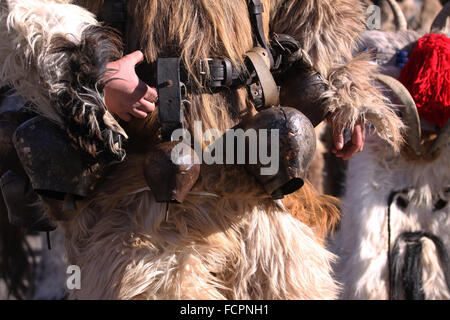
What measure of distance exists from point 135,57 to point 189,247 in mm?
460

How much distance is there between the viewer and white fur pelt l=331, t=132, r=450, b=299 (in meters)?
2.03

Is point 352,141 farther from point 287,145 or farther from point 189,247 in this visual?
point 189,247

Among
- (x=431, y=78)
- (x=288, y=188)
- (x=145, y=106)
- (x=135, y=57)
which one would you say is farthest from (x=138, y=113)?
(x=431, y=78)

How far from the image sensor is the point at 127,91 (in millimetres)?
1161

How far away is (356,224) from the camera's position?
6.95ft

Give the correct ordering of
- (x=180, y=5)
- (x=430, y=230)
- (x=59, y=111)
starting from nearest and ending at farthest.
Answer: (x=59, y=111), (x=180, y=5), (x=430, y=230)

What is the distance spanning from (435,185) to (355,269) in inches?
17.8

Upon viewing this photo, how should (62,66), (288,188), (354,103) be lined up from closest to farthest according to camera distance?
1. (62,66)
2. (288,188)
3. (354,103)

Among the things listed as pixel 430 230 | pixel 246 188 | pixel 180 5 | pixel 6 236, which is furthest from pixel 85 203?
pixel 430 230

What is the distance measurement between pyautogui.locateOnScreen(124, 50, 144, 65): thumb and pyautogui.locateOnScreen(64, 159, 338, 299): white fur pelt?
0.86 feet

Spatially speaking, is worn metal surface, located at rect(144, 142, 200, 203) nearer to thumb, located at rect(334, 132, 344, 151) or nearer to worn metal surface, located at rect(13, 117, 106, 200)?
worn metal surface, located at rect(13, 117, 106, 200)

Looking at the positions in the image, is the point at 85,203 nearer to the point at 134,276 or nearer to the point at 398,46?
the point at 134,276

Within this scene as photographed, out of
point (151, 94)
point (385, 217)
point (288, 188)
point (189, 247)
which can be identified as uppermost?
point (151, 94)

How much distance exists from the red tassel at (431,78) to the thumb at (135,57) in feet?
3.84
